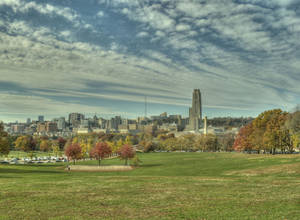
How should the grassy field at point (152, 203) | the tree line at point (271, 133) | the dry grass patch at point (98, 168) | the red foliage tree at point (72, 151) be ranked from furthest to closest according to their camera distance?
the red foliage tree at point (72, 151) < the tree line at point (271, 133) < the dry grass patch at point (98, 168) < the grassy field at point (152, 203)

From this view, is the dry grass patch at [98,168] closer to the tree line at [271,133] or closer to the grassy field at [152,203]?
the grassy field at [152,203]

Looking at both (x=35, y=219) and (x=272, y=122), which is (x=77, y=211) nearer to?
(x=35, y=219)

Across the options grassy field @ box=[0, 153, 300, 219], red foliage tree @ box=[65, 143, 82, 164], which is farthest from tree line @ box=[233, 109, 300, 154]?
grassy field @ box=[0, 153, 300, 219]

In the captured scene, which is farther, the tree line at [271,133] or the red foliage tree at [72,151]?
the red foliage tree at [72,151]

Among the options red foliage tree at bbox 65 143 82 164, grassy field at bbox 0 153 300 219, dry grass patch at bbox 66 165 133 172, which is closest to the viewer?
grassy field at bbox 0 153 300 219

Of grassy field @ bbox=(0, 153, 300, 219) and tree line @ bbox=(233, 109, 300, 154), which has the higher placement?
tree line @ bbox=(233, 109, 300, 154)

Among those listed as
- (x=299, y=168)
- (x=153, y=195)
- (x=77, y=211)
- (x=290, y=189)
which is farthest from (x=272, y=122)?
(x=77, y=211)

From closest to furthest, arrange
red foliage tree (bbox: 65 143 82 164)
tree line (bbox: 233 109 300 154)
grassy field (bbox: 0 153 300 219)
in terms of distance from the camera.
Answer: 1. grassy field (bbox: 0 153 300 219)
2. tree line (bbox: 233 109 300 154)
3. red foliage tree (bbox: 65 143 82 164)

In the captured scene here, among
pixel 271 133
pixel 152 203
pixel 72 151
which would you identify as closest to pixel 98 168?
pixel 72 151

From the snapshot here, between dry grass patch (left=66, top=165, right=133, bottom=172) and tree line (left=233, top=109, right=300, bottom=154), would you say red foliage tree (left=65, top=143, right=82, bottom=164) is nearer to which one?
dry grass patch (left=66, top=165, right=133, bottom=172)

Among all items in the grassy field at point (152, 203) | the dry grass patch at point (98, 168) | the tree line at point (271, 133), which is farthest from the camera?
the tree line at point (271, 133)

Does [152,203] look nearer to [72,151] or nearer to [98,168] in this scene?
[98,168]

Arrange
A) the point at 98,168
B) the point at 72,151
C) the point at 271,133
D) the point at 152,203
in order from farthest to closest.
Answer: the point at 72,151 < the point at 271,133 < the point at 98,168 < the point at 152,203

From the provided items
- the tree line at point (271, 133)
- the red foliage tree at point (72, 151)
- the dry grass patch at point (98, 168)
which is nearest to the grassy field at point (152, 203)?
the dry grass patch at point (98, 168)
